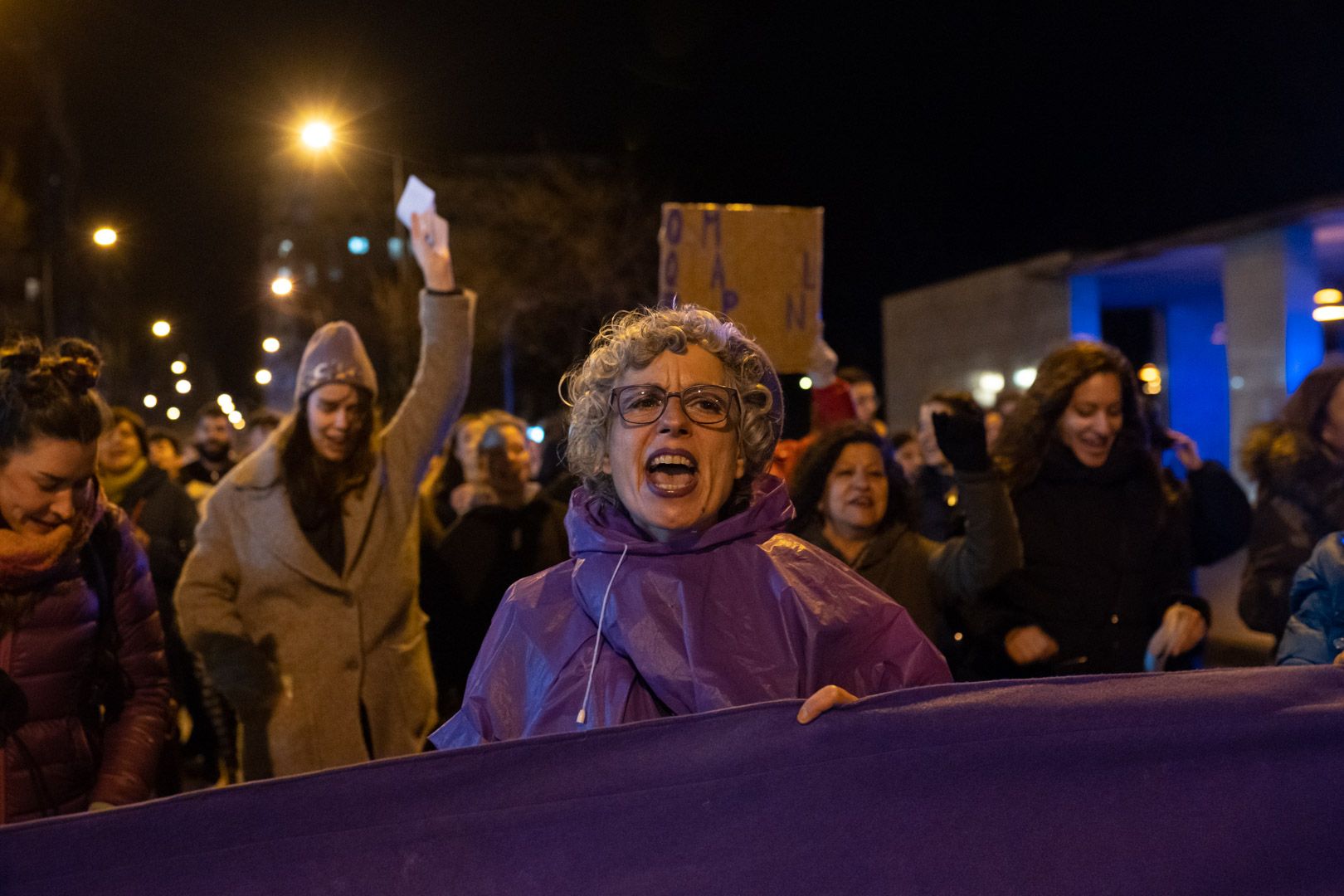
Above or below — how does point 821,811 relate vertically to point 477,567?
below

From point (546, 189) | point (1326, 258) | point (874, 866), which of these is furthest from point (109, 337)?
point (874, 866)

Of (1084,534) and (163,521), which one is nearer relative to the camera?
(1084,534)

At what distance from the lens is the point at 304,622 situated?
4.49 metres

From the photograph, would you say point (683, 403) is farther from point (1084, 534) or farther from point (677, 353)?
point (1084, 534)

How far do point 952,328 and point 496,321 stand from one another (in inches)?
457

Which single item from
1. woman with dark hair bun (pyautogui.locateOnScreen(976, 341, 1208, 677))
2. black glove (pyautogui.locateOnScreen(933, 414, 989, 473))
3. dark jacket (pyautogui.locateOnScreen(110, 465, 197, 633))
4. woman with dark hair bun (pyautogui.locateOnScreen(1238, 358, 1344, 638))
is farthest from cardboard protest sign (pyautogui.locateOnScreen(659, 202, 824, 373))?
dark jacket (pyautogui.locateOnScreen(110, 465, 197, 633))

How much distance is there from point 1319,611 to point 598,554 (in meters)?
1.80

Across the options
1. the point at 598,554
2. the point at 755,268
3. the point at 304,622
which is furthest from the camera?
the point at 755,268

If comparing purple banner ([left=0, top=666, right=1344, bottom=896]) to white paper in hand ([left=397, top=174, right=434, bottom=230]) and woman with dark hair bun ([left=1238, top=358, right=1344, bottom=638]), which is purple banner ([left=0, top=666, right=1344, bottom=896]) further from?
white paper in hand ([left=397, top=174, right=434, bottom=230])

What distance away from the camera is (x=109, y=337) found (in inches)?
967

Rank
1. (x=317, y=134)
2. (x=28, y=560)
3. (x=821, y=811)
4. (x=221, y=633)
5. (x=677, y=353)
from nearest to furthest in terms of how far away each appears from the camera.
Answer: (x=821, y=811) < (x=677, y=353) < (x=28, y=560) < (x=221, y=633) < (x=317, y=134)

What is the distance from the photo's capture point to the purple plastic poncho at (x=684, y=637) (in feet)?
7.63

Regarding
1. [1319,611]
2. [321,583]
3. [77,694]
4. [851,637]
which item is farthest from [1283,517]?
[77,694]

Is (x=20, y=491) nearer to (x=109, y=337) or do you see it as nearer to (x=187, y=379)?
(x=109, y=337)
